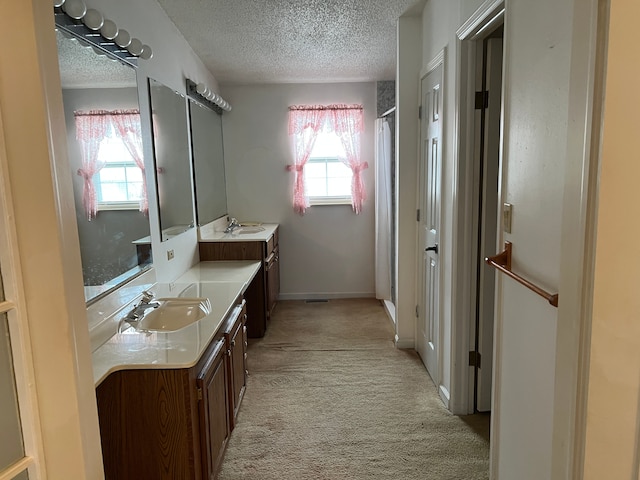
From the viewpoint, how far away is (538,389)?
1.50 meters

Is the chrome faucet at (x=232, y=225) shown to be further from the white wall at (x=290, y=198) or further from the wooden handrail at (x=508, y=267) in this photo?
the wooden handrail at (x=508, y=267)

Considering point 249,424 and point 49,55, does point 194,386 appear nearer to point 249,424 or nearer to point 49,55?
point 249,424

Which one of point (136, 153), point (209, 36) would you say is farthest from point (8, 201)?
point (209, 36)

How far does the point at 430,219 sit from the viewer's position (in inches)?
123

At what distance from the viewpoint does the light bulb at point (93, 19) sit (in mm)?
1952

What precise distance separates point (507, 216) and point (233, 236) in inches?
116

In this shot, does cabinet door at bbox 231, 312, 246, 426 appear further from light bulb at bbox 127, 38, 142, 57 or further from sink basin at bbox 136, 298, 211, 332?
light bulb at bbox 127, 38, 142, 57

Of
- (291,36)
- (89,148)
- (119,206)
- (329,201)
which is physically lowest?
(329,201)

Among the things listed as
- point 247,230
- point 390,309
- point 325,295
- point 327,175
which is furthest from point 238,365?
point 327,175

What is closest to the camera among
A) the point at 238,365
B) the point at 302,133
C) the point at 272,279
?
the point at 238,365

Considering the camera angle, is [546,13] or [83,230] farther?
[83,230]

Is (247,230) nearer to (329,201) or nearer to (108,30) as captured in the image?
(329,201)

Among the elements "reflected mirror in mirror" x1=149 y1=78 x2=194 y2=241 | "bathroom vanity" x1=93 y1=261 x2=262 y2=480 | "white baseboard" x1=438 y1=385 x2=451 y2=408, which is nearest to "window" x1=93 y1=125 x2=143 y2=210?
"reflected mirror in mirror" x1=149 y1=78 x2=194 y2=241

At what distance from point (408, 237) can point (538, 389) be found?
212 centimetres
